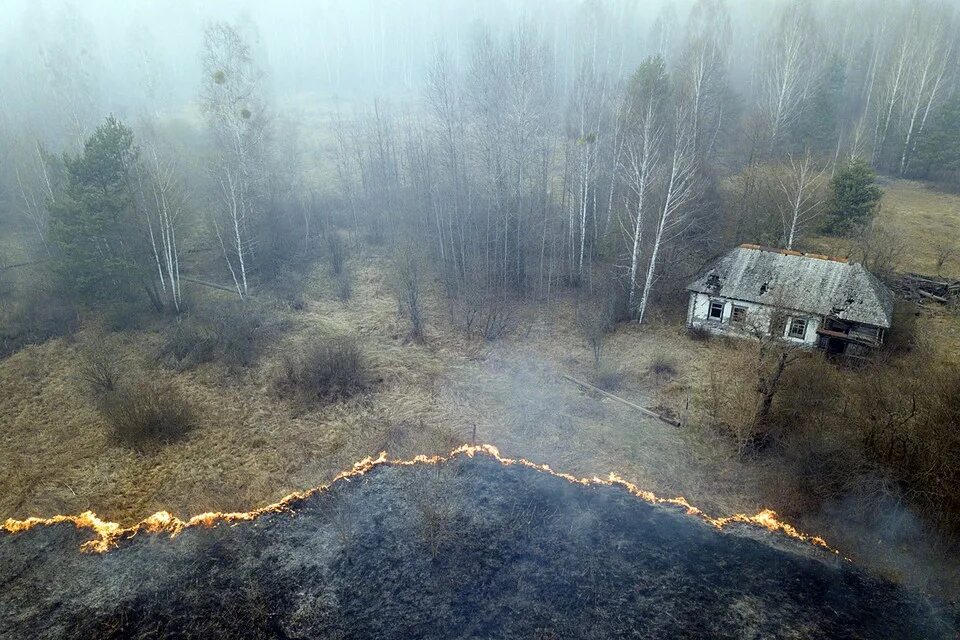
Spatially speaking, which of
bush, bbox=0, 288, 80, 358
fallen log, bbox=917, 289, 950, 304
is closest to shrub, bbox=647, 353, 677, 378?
fallen log, bbox=917, 289, 950, 304

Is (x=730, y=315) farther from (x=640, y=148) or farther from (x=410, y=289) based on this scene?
(x=410, y=289)

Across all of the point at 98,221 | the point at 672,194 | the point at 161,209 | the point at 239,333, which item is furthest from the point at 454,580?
the point at 161,209

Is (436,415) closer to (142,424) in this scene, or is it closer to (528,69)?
(142,424)

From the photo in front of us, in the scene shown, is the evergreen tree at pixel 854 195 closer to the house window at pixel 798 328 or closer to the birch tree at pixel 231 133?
the house window at pixel 798 328

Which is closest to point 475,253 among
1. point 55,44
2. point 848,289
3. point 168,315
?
point 168,315

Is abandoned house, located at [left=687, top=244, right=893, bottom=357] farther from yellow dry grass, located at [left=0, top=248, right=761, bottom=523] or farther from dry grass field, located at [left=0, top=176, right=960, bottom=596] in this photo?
yellow dry grass, located at [left=0, top=248, right=761, bottom=523]
